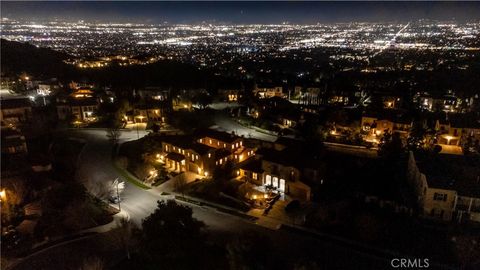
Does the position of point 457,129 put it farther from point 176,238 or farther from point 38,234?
point 38,234

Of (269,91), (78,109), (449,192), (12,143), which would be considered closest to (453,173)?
(449,192)

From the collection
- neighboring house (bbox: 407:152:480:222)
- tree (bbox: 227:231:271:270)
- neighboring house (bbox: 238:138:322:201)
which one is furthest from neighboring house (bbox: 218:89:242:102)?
tree (bbox: 227:231:271:270)

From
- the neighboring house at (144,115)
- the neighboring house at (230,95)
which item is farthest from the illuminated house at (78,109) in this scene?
the neighboring house at (230,95)

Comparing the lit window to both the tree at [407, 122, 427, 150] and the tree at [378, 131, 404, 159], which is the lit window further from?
the tree at [407, 122, 427, 150]

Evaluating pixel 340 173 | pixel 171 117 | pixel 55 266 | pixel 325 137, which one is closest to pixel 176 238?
pixel 55 266

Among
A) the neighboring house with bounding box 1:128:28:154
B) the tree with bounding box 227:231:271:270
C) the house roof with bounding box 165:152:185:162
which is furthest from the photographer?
the house roof with bounding box 165:152:185:162

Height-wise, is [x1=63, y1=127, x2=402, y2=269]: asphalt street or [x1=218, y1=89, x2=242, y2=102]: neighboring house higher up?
[x1=218, y1=89, x2=242, y2=102]: neighboring house

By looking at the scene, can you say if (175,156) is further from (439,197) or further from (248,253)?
(439,197)
